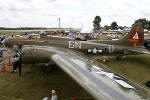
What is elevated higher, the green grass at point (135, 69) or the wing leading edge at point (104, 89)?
the wing leading edge at point (104, 89)

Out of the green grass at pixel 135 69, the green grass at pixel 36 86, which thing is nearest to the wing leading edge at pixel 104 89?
the green grass at pixel 36 86

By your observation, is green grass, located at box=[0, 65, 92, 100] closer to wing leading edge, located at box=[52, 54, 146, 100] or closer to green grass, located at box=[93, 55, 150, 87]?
wing leading edge, located at box=[52, 54, 146, 100]

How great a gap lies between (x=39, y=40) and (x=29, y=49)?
2799mm

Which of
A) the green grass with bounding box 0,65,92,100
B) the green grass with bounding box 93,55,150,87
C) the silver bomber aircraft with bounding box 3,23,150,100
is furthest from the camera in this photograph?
the green grass with bounding box 93,55,150,87

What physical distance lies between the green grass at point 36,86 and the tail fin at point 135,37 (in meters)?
6.97

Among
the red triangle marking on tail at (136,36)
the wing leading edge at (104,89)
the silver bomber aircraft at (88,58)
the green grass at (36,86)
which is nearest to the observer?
the wing leading edge at (104,89)

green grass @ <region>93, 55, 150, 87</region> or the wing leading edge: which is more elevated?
the wing leading edge

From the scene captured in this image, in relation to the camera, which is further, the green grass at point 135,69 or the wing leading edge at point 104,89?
the green grass at point 135,69

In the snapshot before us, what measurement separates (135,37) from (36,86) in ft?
31.5

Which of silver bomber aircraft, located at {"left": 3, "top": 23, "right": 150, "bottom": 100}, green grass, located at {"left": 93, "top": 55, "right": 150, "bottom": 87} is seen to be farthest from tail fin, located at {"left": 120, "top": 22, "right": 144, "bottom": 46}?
green grass, located at {"left": 93, "top": 55, "right": 150, "bottom": 87}

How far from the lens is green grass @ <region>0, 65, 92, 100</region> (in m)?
6.09

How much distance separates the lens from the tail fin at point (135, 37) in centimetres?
1191

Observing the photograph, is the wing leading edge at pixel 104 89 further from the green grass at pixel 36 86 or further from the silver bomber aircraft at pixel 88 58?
the green grass at pixel 36 86

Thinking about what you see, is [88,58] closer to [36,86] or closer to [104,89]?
[36,86]
